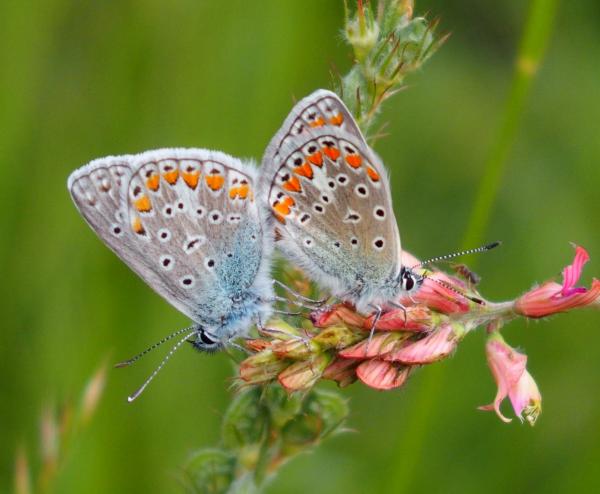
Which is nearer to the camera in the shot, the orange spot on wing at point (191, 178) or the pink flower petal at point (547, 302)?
the pink flower petal at point (547, 302)


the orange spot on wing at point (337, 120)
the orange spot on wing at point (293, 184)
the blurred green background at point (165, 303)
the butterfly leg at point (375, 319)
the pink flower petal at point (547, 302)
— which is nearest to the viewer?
the pink flower petal at point (547, 302)

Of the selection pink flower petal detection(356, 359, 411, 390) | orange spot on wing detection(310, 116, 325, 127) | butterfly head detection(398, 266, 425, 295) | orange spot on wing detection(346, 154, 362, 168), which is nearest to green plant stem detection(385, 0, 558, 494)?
butterfly head detection(398, 266, 425, 295)

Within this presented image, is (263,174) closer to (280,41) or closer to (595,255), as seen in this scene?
(280,41)

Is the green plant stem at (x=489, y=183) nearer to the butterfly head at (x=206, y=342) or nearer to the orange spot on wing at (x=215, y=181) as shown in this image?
the butterfly head at (x=206, y=342)

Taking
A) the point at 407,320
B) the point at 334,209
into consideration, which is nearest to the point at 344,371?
the point at 407,320

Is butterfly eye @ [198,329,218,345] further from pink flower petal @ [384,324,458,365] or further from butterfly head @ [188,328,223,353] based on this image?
pink flower petal @ [384,324,458,365]

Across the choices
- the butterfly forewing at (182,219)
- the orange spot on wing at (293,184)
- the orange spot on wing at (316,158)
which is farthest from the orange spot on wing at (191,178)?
the orange spot on wing at (316,158)

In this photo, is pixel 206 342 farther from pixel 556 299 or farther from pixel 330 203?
pixel 556 299
